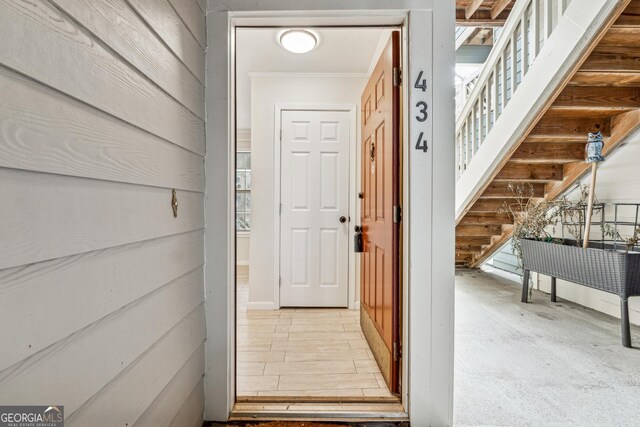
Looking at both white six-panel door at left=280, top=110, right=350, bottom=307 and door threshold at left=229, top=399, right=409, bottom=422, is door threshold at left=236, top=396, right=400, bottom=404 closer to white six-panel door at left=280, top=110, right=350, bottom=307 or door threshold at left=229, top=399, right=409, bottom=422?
door threshold at left=229, top=399, right=409, bottom=422

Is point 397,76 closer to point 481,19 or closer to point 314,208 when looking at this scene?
point 314,208

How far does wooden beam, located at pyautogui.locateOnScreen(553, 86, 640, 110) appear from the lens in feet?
8.50

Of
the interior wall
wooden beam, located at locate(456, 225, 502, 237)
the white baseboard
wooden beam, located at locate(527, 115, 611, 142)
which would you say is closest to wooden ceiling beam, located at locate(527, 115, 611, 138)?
wooden beam, located at locate(527, 115, 611, 142)

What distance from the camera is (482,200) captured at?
13.1ft

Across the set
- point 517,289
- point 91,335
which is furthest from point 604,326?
point 91,335

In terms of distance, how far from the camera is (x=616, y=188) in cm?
312

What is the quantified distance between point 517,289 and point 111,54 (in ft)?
15.3

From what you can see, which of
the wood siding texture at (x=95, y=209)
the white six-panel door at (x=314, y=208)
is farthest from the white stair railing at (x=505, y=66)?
the wood siding texture at (x=95, y=209)

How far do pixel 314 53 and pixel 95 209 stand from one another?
255 cm

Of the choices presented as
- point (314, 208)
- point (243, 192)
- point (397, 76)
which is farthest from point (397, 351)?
point (243, 192)

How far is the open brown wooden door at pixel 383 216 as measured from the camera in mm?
1825

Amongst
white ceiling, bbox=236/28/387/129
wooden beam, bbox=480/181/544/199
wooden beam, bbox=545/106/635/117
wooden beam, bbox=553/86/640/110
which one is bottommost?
wooden beam, bbox=480/181/544/199

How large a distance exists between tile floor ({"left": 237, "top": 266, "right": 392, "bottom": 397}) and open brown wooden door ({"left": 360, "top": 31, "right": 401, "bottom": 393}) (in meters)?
0.14

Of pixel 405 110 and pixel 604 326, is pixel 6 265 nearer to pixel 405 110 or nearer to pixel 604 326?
pixel 405 110
